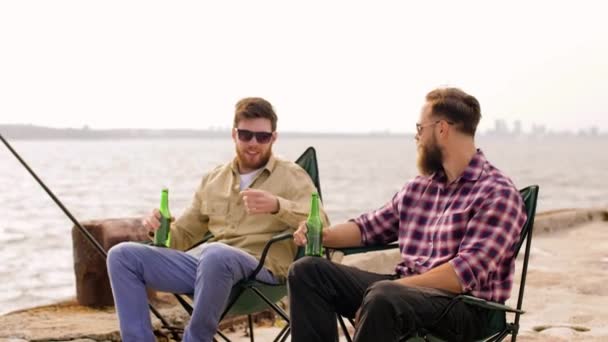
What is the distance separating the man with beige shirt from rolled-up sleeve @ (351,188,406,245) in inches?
9.2

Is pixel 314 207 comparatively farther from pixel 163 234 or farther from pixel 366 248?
pixel 163 234

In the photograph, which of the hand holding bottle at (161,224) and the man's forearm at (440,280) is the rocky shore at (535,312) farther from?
the man's forearm at (440,280)

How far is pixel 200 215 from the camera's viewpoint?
3785 mm

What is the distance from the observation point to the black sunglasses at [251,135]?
354 centimetres

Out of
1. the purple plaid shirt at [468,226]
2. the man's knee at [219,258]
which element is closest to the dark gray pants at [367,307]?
the purple plaid shirt at [468,226]

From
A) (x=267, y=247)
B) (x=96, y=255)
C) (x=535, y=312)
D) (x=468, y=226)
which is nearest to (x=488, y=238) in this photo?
(x=468, y=226)

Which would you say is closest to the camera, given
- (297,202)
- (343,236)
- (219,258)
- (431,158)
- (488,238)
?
(488,238)

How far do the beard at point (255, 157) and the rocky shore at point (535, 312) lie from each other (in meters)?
1.15

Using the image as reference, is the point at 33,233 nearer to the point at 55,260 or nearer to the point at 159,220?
the point at 55,260

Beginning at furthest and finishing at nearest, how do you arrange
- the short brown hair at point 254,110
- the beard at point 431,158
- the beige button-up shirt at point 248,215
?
the short brown hair at point 254,110 < the beige button-up shirt at point 248,215 < the beard at point 431,158

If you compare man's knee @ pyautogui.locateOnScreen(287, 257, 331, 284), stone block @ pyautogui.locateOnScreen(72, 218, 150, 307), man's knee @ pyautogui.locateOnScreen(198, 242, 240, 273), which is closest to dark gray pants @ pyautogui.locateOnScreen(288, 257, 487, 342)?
man's knee @ pyautogui.locateOnScreen(287, 257, 331, 284)

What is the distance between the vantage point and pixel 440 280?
2777 millimetres

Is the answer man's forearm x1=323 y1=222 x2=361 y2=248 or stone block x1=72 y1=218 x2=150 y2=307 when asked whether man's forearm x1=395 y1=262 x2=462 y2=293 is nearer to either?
man's forearm x1=323 y1=222 x2=361 y2=248

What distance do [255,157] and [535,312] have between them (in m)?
2.14
